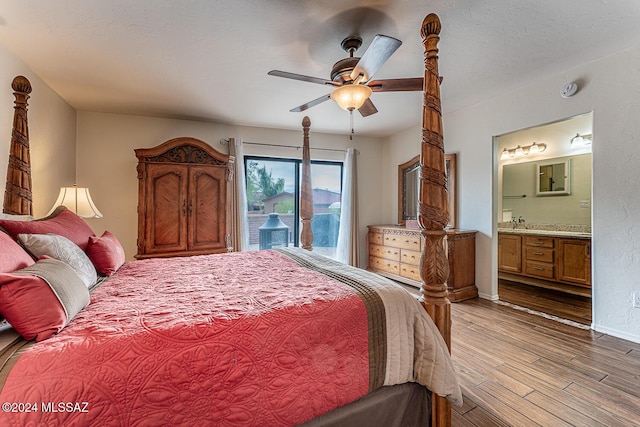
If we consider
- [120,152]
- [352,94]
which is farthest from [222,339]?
[120,152]

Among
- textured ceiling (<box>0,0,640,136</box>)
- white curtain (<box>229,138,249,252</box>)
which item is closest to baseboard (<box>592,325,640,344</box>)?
textured ceiling (<box>0,0,640,136</box>)

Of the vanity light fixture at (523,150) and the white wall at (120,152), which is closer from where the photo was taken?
the white wall at (120,152)

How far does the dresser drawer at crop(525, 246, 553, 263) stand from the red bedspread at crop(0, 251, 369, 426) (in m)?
3.90

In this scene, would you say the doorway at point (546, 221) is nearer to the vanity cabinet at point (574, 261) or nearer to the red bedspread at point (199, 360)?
the vanity cabinet at point (574, 261)

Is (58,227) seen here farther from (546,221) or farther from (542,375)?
(546,221)

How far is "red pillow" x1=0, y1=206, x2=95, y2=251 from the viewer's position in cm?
151

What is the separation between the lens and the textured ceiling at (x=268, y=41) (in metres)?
1.86

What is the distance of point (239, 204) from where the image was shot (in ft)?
13.6

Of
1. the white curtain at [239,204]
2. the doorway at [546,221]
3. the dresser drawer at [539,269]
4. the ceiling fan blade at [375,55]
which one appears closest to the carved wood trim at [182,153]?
the white curtain at [239,204]

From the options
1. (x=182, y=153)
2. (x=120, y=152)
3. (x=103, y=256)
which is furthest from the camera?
(x=120, y=152)

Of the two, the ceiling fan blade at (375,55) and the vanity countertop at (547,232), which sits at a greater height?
the ceiling fan blade at (375,55)

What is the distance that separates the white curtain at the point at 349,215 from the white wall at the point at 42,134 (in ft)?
12.3

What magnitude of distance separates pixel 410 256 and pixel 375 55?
117 inches

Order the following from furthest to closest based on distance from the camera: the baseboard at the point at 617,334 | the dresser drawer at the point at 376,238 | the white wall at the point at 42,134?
1. the dresser drawer at the point at 376,238
2. the baseboard at the point at 617,334
3. the white wall at the point at 42,134
